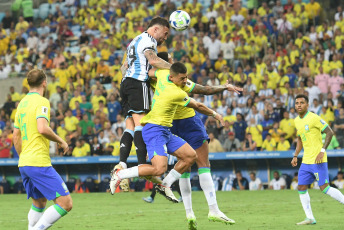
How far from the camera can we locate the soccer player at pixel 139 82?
10953 mm

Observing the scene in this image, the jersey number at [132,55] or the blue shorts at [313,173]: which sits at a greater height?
the jersey number at [132,55]

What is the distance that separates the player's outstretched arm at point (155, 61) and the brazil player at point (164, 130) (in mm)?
203

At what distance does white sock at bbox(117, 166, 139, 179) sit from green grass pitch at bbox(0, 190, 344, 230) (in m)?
1.34

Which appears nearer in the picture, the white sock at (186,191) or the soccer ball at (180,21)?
the white sock at (186,191)

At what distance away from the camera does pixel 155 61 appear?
10781mm

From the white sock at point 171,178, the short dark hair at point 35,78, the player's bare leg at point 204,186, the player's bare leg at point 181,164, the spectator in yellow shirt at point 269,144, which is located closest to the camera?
the short dark hair at point 35,78

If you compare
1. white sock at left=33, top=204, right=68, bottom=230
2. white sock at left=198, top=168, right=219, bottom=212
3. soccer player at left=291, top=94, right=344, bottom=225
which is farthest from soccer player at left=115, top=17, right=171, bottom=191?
soccer player at left=291, top=94, right=344, bottom=225

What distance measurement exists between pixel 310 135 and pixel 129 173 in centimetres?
417

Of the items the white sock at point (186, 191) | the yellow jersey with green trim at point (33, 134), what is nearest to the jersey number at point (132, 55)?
the white sock at point (186, 191)

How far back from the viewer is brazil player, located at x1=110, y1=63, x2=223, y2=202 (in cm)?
1033

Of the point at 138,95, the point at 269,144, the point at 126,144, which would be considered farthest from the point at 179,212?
the point at 269,144

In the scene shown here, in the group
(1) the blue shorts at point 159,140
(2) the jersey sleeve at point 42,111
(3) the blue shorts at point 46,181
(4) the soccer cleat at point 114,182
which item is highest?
(2) the jersey sleeve at point 42,111

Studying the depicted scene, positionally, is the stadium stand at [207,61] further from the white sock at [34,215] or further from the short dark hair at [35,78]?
the short dark hair at [35,78]

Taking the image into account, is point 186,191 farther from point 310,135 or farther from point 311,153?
point 310,135
